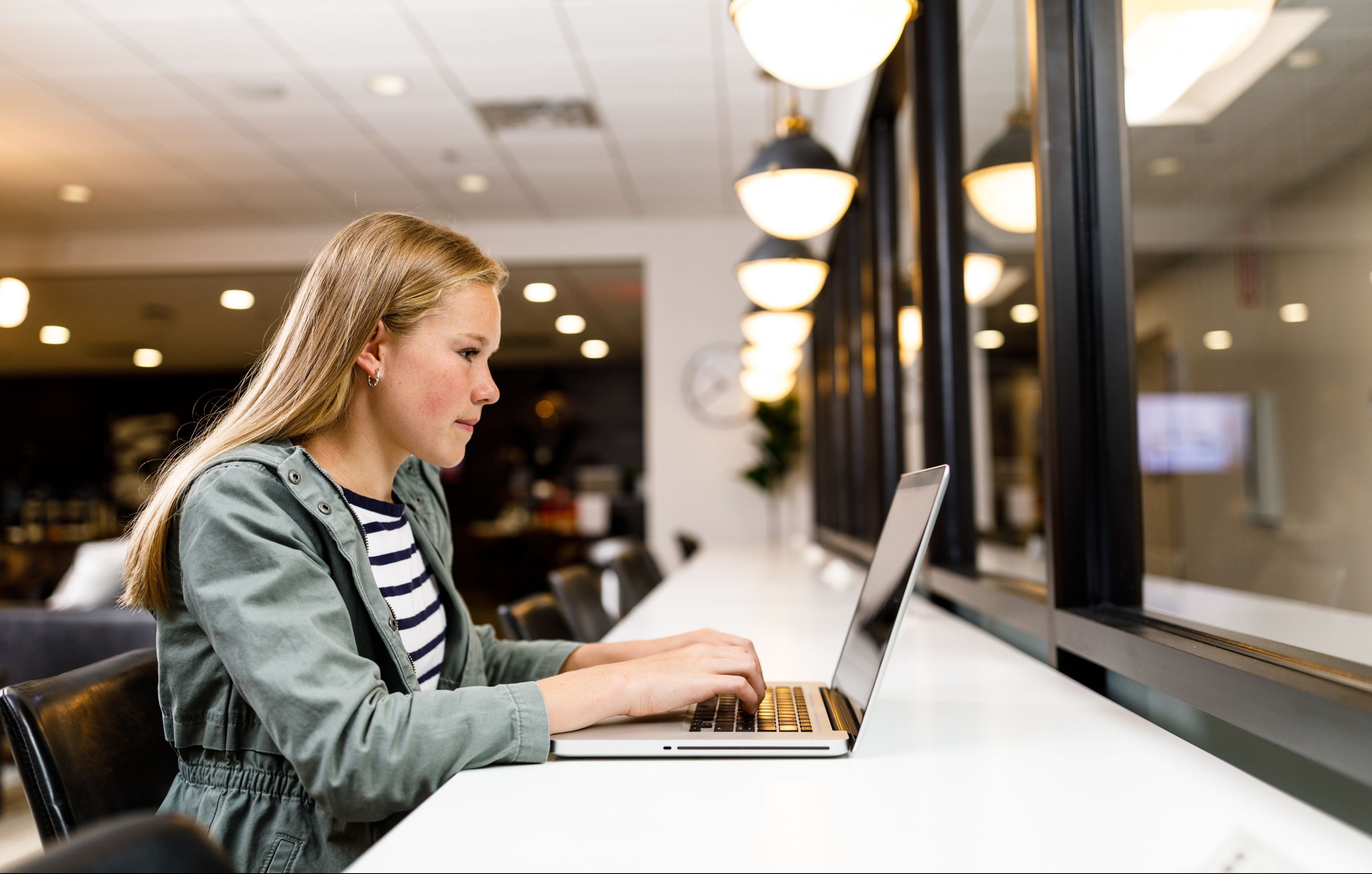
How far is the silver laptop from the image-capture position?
0.90 metres

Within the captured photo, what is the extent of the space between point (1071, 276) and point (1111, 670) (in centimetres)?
52

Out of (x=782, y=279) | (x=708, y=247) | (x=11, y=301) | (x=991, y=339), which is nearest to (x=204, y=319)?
(x=11, y=301)

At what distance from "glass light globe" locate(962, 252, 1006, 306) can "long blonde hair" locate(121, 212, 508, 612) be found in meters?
1.51

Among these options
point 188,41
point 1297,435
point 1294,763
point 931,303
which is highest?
point 188,41

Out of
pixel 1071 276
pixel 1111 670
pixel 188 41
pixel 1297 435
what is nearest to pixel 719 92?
pixel 188 41

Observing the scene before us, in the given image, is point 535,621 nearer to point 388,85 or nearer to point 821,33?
point 821,33

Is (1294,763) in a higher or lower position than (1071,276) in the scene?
lower

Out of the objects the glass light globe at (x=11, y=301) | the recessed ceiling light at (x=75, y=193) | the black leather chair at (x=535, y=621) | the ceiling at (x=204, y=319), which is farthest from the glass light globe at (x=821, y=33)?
the glass light globe at (x=11, y=301)

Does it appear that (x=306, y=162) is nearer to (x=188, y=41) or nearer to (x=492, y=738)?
(x=188, y=41)

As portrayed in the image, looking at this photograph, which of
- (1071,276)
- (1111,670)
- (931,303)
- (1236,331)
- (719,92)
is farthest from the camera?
(719,92)

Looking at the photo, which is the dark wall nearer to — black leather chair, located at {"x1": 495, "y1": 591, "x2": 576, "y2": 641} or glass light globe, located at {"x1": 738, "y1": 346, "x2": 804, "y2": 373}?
glass light globe, located at {"x1": 738, "y1": 346, "x2": 804, "y2": 373}

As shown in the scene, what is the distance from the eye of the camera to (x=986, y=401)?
21.2ft

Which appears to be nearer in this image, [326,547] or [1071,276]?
[326,547]

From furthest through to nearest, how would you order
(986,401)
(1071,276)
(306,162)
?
(986,401)
(306,162)
(1071,276)
